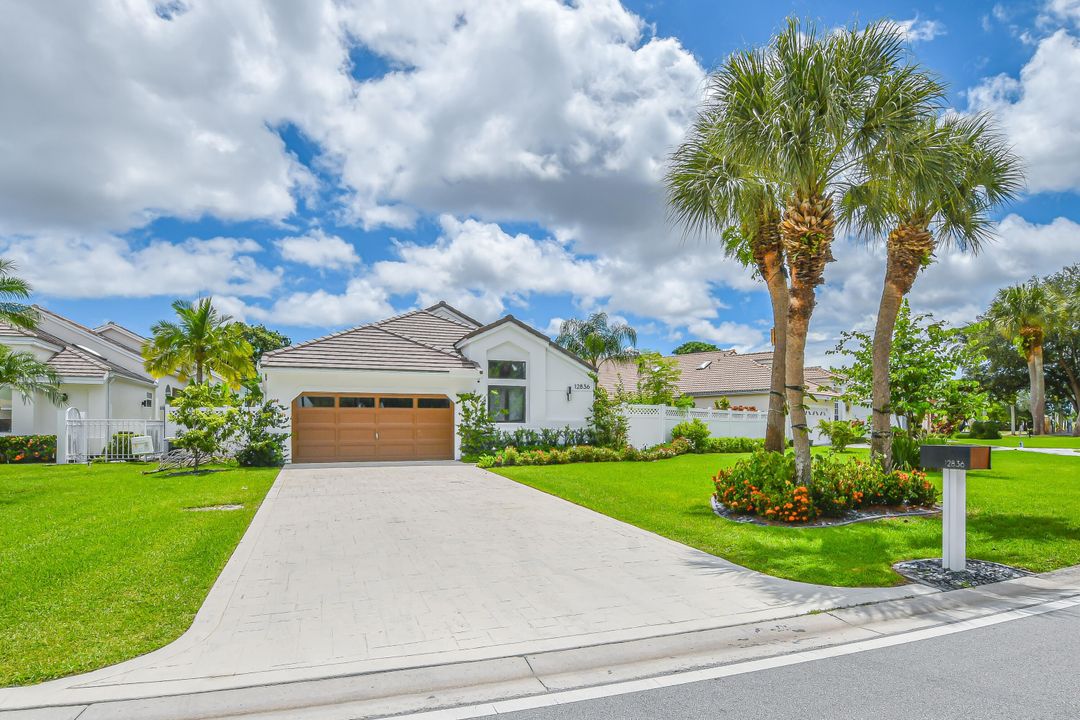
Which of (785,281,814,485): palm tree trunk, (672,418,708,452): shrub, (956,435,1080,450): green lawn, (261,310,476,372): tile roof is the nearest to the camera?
(785,281,814,485): palm tree trunk

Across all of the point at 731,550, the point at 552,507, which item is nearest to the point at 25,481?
the point at 552,507

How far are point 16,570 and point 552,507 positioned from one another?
7.51 meters

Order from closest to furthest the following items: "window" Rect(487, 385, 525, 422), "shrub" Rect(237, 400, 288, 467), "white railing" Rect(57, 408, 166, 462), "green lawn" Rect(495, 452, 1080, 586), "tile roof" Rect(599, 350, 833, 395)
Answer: "green lawn" Rect(495, 452, 1080, 586)
"shrub" Rect(237, 400, 288, 467)
"white railing" Rect(57, 408, 166, 462)
"window" Rect(487, 385, 525, 422)
"tile roof" Rect(599, 350, 833, 395)

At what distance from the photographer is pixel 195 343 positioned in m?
25.2

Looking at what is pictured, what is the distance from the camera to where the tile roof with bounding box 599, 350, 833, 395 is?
35125 mm


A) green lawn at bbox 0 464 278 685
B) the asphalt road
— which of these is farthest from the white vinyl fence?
the asphalt road

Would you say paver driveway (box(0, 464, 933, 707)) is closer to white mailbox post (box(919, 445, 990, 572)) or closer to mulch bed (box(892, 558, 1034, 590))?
mulch bed (box(892, 558, 1034, 590))

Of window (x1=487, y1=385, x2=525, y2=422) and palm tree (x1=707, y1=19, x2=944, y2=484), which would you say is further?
window (x1=487, y1=385, x2=525, y2=422)

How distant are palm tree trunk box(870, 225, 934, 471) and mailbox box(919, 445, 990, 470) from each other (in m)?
4.76

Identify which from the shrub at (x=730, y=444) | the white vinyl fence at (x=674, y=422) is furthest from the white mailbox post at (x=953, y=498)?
the shrub at (x=730, y=444)

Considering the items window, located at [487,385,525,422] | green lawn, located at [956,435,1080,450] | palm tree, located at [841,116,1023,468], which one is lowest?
green lawn, located at [956,435,1080,450]

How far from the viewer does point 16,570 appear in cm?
679

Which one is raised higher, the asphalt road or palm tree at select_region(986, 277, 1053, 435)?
palm tree at select_region(986, 277, 1053, 435)

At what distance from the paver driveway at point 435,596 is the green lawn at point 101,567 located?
0.28 m
